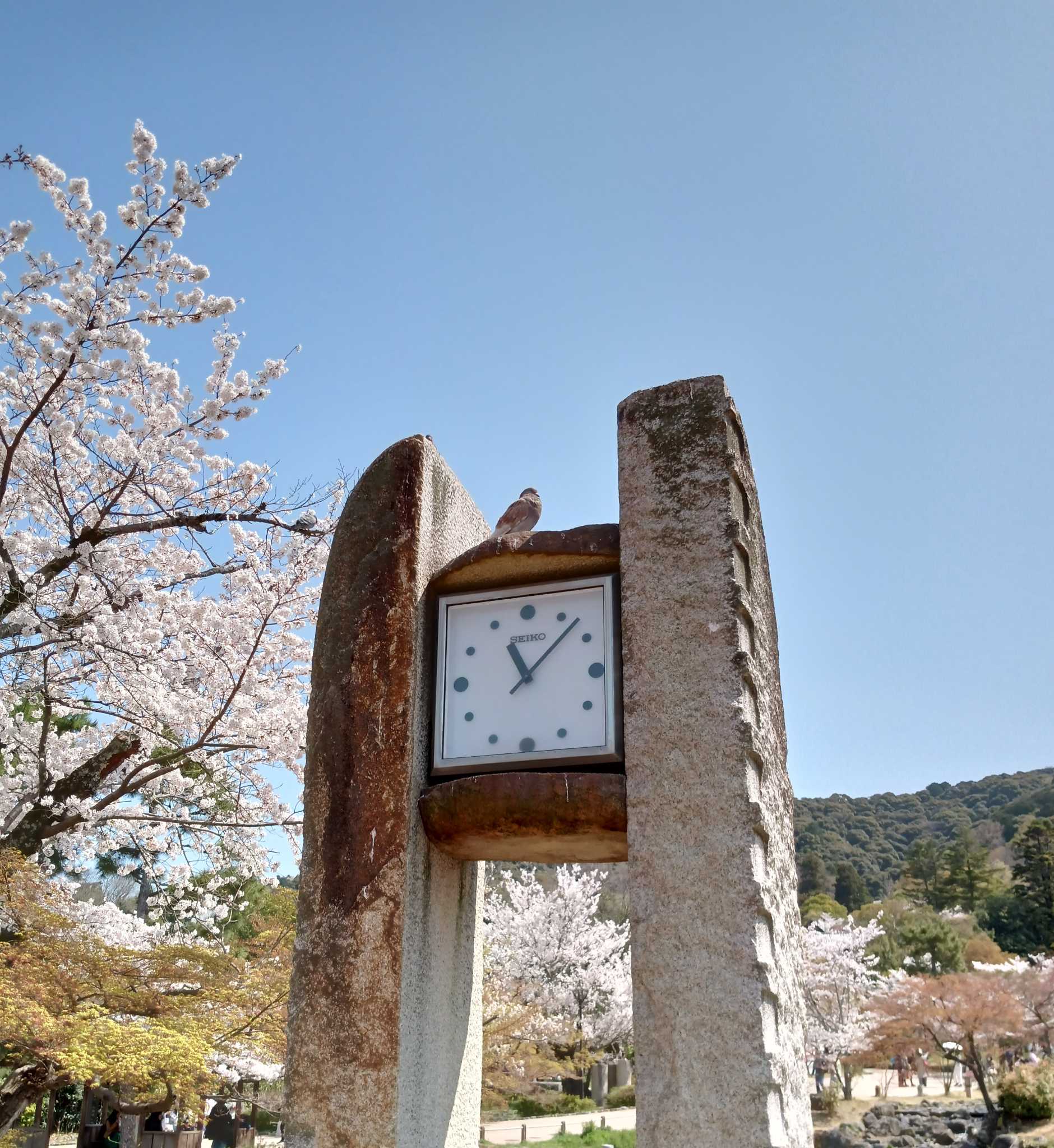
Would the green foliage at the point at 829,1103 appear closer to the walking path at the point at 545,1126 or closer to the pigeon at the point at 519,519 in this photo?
the walking path at the point at 545,1126

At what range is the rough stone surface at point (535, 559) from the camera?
109 inches

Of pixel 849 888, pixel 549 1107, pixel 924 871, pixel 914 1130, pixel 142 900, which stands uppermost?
pixel 924 871

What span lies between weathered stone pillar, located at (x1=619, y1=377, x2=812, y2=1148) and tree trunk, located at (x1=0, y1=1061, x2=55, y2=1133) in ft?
17.0

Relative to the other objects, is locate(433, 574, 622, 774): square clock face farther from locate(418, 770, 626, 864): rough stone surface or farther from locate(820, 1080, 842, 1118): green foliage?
locate(820, 1080, 842, 1118): green foliage

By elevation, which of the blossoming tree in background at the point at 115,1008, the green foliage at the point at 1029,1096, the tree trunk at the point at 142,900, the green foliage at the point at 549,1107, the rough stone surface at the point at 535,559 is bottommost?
the green foliage at the point at 549,1107

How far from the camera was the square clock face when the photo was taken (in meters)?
2.66

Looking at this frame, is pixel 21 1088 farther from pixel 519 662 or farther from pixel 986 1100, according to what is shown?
pixel 986 1100

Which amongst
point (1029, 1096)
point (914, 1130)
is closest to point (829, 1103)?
point (914, 1130)

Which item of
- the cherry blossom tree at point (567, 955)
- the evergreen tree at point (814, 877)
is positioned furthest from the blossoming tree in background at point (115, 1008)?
the evergreen tree at point (814, 877)

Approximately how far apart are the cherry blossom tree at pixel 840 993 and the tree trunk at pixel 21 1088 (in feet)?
62.6

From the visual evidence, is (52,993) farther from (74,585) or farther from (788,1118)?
(788,1118)

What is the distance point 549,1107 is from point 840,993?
9115 mm

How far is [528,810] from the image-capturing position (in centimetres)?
252

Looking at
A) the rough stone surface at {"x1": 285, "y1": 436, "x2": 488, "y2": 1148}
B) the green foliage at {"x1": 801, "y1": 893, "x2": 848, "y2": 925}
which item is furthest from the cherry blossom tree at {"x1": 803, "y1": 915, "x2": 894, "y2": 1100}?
the rough stone surface at {"x1": 285, "y1": 436, "x2": 488, "y2": 1148}
